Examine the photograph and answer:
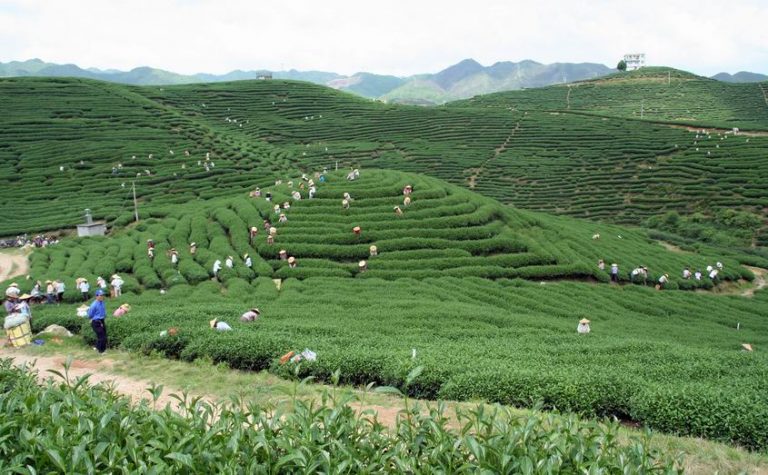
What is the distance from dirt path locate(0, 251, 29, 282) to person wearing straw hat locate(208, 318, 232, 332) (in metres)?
21.8

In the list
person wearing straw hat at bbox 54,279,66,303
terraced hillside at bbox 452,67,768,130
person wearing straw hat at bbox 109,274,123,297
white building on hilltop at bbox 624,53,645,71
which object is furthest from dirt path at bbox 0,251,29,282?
white building on hilltop at bbox 624,53,645,71

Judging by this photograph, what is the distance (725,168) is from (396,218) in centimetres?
4232

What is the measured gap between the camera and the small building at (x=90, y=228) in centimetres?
3816

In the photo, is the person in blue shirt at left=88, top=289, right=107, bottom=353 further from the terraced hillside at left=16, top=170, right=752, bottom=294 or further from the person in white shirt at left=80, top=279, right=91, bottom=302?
the person in white shirt at left=80, top=279, right=91, bottom=302

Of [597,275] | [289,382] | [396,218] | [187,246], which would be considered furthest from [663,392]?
[187,246]

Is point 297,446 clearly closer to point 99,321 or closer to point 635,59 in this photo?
point 99,321

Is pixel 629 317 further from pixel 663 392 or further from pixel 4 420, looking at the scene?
pixel 4 420

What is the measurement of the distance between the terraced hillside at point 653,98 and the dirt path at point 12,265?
8066 centimetres

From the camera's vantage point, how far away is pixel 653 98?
103m

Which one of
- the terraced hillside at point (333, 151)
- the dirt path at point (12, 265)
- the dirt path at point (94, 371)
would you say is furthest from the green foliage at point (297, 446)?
the terraced hillside at point (333, 151)

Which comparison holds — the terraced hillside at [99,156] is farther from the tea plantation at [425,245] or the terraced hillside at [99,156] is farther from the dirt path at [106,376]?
the dirt path at [106,376]

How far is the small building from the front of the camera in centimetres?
3816

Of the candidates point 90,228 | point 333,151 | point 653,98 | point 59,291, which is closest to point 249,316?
point 59,291

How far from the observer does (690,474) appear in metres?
6.60
